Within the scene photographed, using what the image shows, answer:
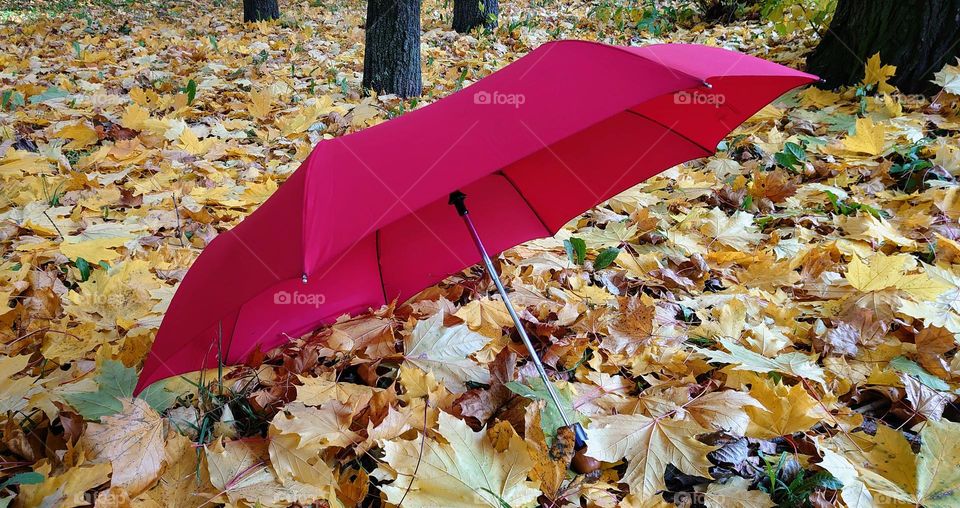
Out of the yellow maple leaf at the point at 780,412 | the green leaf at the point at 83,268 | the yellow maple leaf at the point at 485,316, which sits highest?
the yellow maple leaf at the point at 780,412

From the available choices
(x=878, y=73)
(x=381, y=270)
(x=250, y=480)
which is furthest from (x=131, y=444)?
(x=878, y=73)

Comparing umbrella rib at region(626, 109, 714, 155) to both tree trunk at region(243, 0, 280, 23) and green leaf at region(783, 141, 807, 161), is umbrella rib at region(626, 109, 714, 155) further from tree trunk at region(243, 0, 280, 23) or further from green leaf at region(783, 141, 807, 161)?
tree trunk at region(243, 0, 280, 23)

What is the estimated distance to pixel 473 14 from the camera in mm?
6965

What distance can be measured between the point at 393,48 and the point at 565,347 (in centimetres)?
338

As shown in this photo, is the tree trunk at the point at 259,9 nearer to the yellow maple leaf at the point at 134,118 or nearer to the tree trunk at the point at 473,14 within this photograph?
the tree trunk at the point at 473,14

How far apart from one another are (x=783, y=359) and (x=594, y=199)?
0.70 m

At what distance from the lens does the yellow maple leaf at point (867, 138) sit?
2.53 meters

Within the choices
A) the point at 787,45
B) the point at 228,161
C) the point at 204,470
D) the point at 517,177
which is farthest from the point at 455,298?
the point at 787,45

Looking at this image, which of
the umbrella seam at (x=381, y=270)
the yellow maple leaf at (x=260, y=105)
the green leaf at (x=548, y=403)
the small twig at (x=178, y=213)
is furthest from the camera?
the yellow maple leaf at (x=260, y=105)

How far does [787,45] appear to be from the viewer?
4.49 metres

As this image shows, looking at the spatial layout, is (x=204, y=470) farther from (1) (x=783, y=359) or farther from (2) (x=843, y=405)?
(2) (x=843, y=405)

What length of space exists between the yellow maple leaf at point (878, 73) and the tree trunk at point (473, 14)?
4504 millimetres

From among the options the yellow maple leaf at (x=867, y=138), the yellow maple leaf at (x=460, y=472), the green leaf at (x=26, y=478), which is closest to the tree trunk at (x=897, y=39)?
the yellow maple leaf at (x=867, y=138)

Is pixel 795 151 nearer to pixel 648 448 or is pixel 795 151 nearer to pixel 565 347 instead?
pixel 565 347
